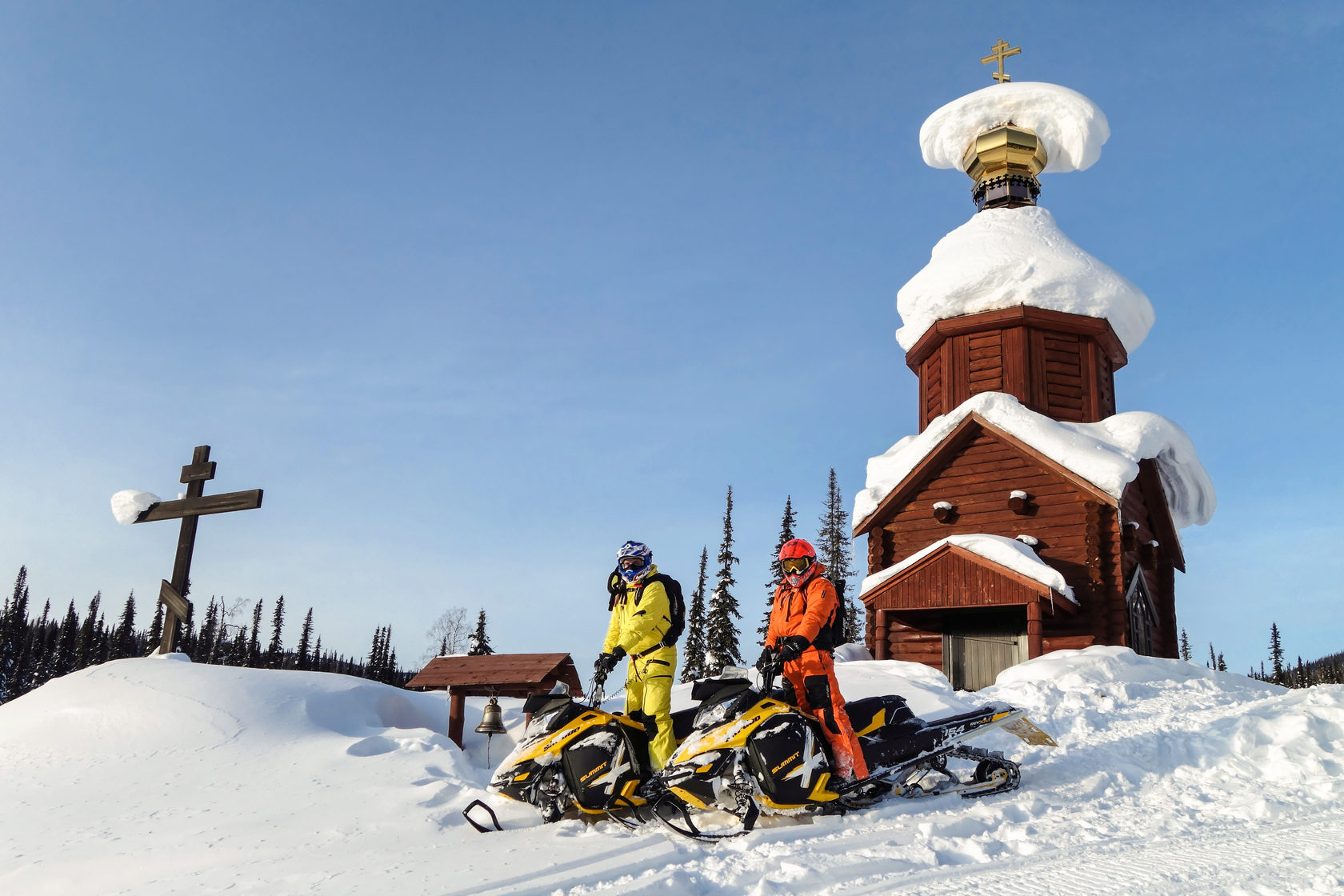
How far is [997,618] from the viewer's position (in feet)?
56.7

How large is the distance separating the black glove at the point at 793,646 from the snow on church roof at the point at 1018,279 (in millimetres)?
14769

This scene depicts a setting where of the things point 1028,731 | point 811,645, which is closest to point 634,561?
point 811,645

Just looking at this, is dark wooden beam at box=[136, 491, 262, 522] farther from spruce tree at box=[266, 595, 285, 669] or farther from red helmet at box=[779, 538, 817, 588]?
spruce tree at box=[266, 595, 285, 669]

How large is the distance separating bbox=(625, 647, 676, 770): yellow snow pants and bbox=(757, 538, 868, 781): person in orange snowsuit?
0.73m

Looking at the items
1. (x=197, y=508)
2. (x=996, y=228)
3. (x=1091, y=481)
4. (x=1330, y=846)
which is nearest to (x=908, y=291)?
(x=996, y=228)

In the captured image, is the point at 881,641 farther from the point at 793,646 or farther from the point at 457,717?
the point at 793,646

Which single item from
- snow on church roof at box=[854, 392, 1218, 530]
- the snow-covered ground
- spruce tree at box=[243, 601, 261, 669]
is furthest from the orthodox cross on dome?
spruce tree at box=[243, 601, 261, 669]

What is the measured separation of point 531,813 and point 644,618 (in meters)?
1.66

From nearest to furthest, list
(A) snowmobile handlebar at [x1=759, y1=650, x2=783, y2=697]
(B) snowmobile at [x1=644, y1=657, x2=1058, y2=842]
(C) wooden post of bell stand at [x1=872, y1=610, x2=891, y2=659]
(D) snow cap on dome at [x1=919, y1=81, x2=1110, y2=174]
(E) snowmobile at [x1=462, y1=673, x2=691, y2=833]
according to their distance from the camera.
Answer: (B) snowmobile at [x1=644, y1=657, x2=1058, y2=842] → (E) snowmobile at [x1=462, y1=673, x2=691, y2=833] → (A) snowmobile handlebar at [x1=759, y1=650, x2=783, y2=697] → (C) wooden post of bell stand at [x1=872, y1=610, x2=891, y2=659] → (D) snow cap on dome at [x1=919, y1=81, x2=1110, y2=174]

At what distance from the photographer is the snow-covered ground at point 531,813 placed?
4.57m

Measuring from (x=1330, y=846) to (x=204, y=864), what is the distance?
Answer: 21.5ft

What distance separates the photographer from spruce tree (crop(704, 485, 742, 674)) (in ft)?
105

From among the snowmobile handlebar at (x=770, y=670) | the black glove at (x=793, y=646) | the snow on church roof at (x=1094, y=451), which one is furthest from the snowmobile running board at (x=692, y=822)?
the snow on church roof at (x=1094, y=451)

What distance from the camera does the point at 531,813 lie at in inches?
257
